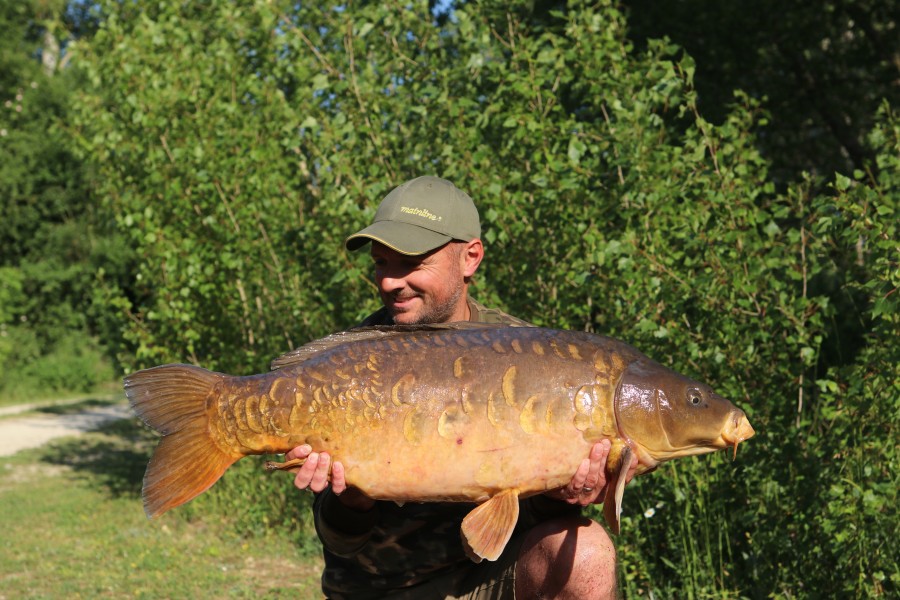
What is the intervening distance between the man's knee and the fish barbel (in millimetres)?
229

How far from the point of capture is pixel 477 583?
3061mm

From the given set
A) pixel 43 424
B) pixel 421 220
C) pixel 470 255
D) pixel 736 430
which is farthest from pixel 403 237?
pixel 43 424

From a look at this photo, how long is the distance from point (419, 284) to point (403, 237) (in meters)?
0.15

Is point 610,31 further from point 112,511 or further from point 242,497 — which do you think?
point 112,511

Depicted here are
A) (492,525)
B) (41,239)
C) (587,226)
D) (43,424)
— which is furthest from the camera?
(41,239)

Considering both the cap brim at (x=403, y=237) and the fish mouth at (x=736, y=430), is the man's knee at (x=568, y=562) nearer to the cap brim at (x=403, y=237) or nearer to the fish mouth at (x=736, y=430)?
the fish mouth at (x=736, y=430)

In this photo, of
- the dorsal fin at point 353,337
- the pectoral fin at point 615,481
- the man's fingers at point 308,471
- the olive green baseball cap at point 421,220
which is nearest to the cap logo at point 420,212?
the olive green baseball cap at point 421,220

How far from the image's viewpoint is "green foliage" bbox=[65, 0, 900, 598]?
3891 mm

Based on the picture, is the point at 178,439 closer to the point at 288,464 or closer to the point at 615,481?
the point at 288,464

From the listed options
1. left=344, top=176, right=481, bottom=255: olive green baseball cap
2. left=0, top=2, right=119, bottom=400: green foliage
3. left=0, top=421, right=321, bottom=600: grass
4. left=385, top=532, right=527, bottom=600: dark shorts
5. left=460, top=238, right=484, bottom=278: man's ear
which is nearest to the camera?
left=385, top=532, right=527, bottom=600: dark shorts

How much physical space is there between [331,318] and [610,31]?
7.40 feet

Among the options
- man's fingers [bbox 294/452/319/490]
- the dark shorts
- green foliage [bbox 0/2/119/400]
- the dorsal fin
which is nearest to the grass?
the dark shorts

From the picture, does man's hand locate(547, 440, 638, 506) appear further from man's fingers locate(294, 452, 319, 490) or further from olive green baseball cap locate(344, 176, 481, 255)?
olive green baseball cap locate(344, 176, 481, 255)

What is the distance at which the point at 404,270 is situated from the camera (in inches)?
124
